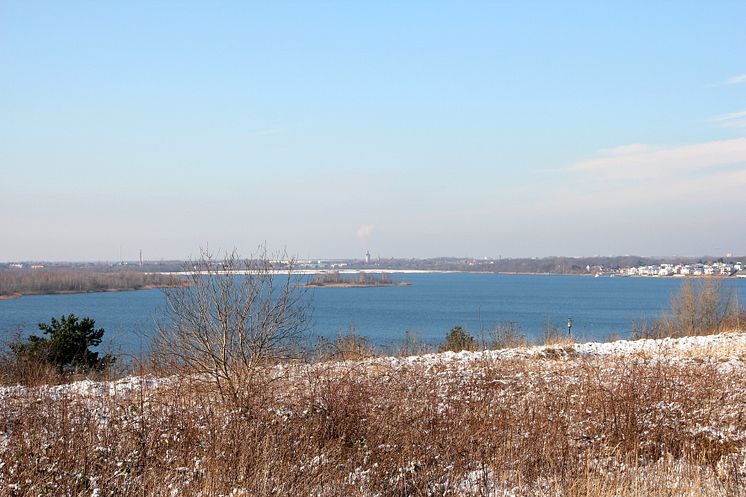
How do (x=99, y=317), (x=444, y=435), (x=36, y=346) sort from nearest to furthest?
(x=444, y=435), (x=36, y=346), (x=99, y=317)

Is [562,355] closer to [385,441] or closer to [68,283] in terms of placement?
[385,441]

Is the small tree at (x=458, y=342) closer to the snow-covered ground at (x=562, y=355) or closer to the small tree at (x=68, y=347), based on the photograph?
the snow-covered ground at (x=562, y=355)

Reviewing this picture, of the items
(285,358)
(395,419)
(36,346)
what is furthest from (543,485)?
(36,346)

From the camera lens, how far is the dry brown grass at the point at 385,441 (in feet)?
21.4

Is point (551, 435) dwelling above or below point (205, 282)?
below

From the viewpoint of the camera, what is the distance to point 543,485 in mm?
6594

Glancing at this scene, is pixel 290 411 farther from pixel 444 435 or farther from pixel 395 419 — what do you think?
pixel 444 435

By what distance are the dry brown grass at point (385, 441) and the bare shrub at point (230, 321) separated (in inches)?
15.7

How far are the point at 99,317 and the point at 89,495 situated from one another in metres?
55.2

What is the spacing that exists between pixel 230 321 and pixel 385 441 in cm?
323

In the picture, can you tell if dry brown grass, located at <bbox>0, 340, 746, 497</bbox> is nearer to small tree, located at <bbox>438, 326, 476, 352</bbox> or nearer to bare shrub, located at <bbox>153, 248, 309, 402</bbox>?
bare shrub, located at <bbox>153, 248, 309, 402</bbox>

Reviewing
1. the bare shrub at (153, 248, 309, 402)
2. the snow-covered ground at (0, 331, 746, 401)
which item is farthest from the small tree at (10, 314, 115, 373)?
the bare shrub at (153, 248, 309, 402)

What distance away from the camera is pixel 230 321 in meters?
10.1

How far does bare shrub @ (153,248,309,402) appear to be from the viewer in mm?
10047
